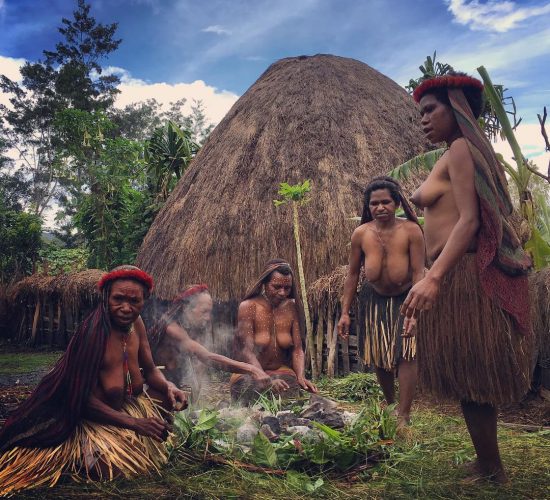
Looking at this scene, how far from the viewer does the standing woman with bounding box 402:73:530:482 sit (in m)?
2.35

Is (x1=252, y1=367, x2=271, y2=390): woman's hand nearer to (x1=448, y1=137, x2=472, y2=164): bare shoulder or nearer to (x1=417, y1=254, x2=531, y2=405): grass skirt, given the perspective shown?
(x1=417, y1=254, x2=531, y2=405): grass skirt

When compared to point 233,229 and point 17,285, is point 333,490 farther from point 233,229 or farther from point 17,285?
point 17,285

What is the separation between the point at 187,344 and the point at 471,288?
7.50 feet

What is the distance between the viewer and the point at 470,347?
240cm

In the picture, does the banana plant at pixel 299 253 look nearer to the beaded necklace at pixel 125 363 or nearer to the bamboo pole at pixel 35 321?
the beaded necklace at pixel 125 363

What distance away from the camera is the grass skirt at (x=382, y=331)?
3832 mm

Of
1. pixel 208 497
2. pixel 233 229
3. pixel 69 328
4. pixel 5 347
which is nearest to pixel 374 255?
pixel 208 497

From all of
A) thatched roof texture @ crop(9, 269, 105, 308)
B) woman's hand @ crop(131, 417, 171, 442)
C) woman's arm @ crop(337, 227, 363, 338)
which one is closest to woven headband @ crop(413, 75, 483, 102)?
woman's arm @ crop(337, 227, 363, 338)

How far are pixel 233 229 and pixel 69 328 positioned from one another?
180 inches

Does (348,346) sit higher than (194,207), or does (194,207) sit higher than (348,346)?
(194,207)

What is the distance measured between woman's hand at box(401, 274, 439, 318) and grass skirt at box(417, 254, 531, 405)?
0.66 ft

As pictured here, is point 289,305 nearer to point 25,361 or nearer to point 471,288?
point 471,288

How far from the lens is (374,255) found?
3902 mm

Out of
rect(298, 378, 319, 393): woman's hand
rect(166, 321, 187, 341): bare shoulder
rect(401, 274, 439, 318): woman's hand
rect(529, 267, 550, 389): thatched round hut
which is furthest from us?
rect(529, 267, 550, 389): thatched round hut
